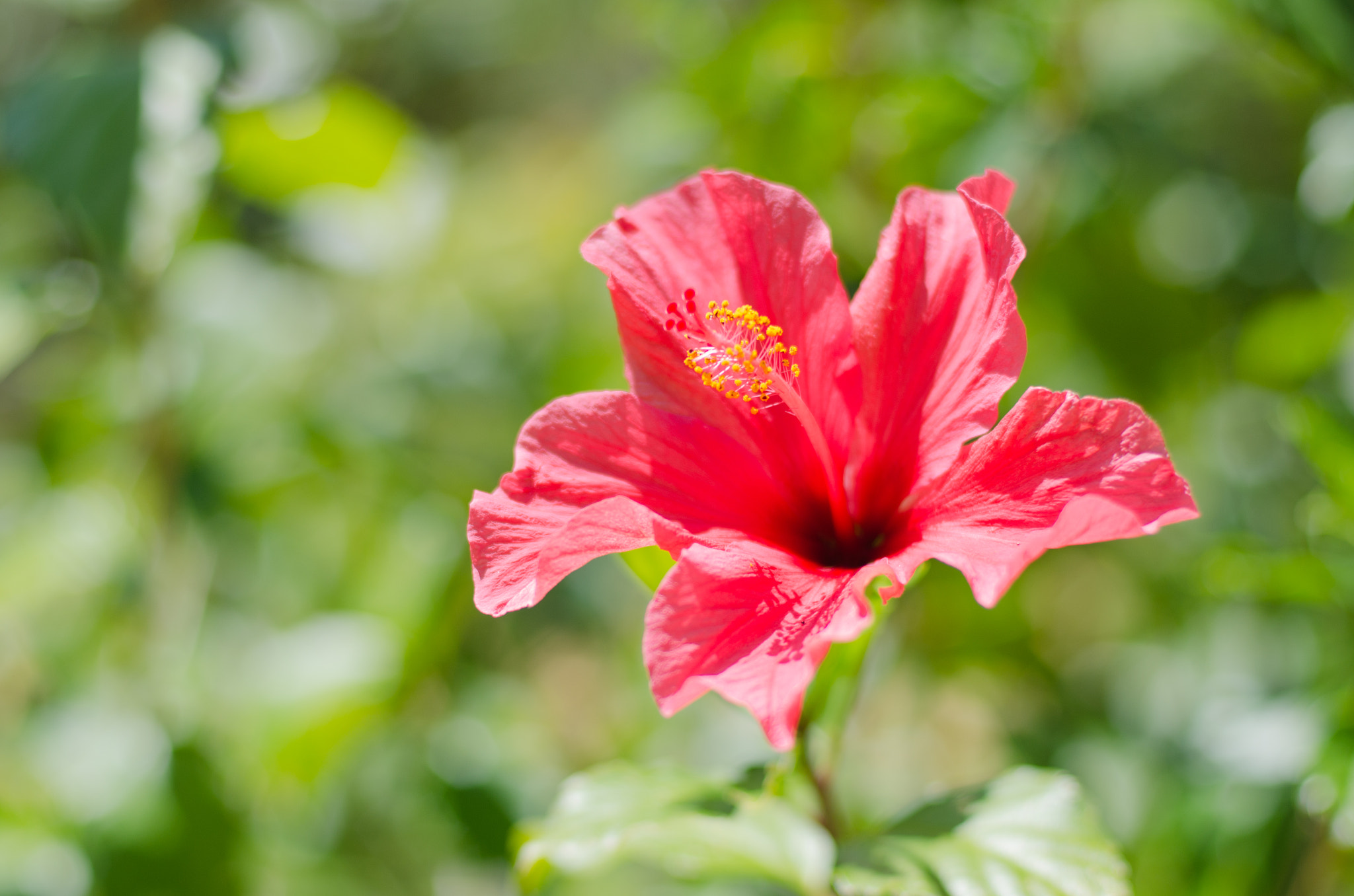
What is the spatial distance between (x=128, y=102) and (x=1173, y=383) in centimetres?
171

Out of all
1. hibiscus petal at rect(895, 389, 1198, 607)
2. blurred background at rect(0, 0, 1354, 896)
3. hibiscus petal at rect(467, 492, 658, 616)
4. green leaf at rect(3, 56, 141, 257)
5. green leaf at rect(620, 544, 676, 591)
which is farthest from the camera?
blurred background at rect(0, 0, 1354, 896)

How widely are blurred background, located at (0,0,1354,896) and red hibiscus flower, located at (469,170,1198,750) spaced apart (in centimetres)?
57

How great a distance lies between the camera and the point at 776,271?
3.18ft

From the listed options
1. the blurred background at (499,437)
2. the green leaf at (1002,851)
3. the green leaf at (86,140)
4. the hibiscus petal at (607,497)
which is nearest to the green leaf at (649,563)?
the hibiscus petal at (607,497)

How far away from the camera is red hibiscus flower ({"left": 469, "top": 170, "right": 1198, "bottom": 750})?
2.66 feet

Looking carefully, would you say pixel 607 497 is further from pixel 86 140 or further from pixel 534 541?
pixel 86 140

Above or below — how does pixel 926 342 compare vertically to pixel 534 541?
above

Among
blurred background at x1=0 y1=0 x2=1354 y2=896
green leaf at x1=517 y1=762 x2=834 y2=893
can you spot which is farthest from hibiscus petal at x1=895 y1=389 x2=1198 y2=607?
blurred background at x1=0 y1=0 x2=1354 y2=896

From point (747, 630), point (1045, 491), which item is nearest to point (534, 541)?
point (747, 630)

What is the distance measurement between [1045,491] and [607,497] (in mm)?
358

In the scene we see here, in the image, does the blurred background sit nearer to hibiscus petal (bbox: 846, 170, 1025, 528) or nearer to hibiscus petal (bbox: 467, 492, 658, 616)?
hibiscus petal (bbox: 846, 170, 1025, 528)

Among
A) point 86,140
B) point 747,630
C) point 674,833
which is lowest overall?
point 674,833

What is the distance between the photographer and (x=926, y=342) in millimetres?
948

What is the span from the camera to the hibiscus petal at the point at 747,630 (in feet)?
2.49
